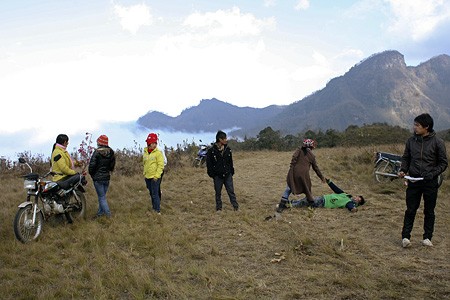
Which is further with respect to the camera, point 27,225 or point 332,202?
point 332,202

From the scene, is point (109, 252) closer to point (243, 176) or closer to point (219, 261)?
point (219, 261)

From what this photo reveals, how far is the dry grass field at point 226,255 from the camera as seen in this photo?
13.8 ft

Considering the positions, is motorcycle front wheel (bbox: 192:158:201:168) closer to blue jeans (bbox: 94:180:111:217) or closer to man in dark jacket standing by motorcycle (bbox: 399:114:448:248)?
blue jeans (bbox: 94:180:111:217)

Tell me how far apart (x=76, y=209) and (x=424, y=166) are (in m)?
6.08

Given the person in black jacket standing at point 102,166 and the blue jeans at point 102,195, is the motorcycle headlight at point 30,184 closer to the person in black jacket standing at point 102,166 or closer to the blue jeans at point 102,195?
the person in black jacket standing at point 102,166

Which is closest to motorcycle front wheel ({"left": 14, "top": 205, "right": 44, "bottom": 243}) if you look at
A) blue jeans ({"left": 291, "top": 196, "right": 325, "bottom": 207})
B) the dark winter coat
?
the dark winter coat

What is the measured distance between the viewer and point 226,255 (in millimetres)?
5438

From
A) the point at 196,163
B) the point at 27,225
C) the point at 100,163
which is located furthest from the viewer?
the point at 196,163

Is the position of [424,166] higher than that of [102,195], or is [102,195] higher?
[424,166]

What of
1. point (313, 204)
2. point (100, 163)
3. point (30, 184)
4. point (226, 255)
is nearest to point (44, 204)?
point (30, 184)

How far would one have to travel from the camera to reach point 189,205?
8.83m

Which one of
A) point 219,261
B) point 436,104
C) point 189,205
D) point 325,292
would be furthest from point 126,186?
point 436,104

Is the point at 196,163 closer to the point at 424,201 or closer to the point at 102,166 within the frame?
the point at 102,166

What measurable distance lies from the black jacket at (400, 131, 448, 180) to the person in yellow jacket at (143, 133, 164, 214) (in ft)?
15.3
